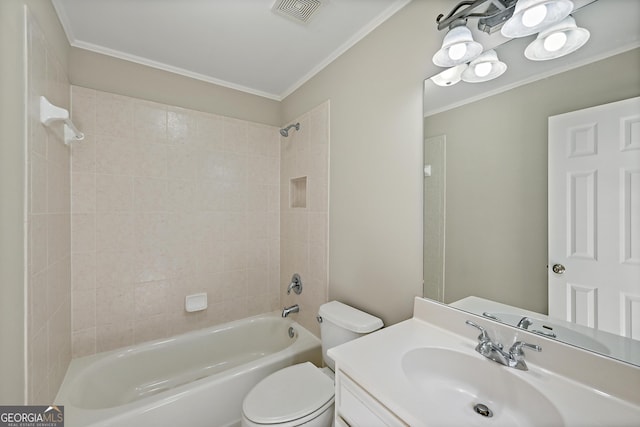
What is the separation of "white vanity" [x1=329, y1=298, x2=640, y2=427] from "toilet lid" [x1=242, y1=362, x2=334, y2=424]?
1.04 feet

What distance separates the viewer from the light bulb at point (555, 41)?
0.86 meters

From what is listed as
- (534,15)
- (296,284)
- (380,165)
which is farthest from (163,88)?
(534,15)

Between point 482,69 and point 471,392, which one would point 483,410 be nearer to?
point 471,392

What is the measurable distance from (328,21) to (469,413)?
1.91 metres

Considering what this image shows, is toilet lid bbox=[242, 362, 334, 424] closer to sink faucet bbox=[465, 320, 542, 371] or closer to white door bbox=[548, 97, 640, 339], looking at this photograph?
sink faucet bbox=[465, 320, 542, 371]

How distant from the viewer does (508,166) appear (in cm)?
99

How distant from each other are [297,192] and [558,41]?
1858 mm

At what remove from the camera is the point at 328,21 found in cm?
150

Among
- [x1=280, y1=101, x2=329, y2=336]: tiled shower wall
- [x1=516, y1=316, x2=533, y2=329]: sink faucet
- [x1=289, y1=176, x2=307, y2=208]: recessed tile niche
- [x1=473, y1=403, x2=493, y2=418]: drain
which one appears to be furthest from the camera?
[x1=289, y1=176, x2=307, y2=208]: recessed tile niche

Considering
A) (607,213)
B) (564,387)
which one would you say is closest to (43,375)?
(564,387)

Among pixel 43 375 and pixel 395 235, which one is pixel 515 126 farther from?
pixel 43 375

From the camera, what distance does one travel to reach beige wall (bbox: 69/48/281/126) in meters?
1.73

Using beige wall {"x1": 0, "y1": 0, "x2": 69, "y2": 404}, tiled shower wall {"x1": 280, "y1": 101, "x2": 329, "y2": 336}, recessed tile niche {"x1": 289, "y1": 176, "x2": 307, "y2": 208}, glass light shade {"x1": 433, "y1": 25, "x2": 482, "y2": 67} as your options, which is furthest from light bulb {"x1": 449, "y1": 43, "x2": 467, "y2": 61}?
beige wall {"x1": 0, "y1": 0, "x2": 69, "y2": 404}

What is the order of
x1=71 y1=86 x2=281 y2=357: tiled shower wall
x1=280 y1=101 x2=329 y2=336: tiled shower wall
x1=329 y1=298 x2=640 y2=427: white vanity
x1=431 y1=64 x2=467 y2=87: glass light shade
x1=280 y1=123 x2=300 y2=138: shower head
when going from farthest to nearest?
1. x1=280 y1=123 x2=300 y2=138: shower head
2. x1=280 y1=101 x2=329 y2=336: tiled shower wall
3. x1=71 y1=86 x2=281 y2=357: tiled shower wall
4. x1=431 y1=64 x2=467 y2=87: glass light shade
5. x1=329 y1=298 x2=640 y2=427: white vanity
